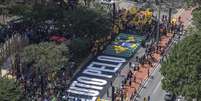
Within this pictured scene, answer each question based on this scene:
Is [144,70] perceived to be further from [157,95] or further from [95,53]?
[95,53]

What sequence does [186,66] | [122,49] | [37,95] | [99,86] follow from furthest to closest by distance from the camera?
1. [122,49]
2. [99,86]
3. [37,95]
4. [186,66]

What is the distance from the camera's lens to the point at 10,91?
39.4 meters

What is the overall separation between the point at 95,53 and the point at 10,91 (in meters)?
18.8

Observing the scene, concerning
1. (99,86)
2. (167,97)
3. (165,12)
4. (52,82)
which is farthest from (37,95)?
(165,12)

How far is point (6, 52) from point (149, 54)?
572 inches

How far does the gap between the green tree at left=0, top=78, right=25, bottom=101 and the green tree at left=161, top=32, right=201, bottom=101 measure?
1195cm

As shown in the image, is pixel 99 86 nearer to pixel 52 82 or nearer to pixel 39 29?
pixel 52 82

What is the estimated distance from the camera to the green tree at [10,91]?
39.0m

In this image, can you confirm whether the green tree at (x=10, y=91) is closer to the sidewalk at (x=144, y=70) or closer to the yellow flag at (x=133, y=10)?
the sidewalk at (x=144, y=70)

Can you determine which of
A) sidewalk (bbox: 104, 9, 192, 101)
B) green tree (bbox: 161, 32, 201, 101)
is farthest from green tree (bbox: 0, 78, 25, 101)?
green tree (bbox: 161, 32, 201, 101)

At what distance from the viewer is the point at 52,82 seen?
159ft

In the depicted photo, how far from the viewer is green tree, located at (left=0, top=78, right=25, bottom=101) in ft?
128

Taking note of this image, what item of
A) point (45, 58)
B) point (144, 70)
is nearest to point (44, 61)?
point (45, 58)

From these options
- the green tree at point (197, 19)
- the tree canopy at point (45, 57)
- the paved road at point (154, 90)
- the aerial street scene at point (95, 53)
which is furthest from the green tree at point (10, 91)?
the green tree at point (197, 19)
